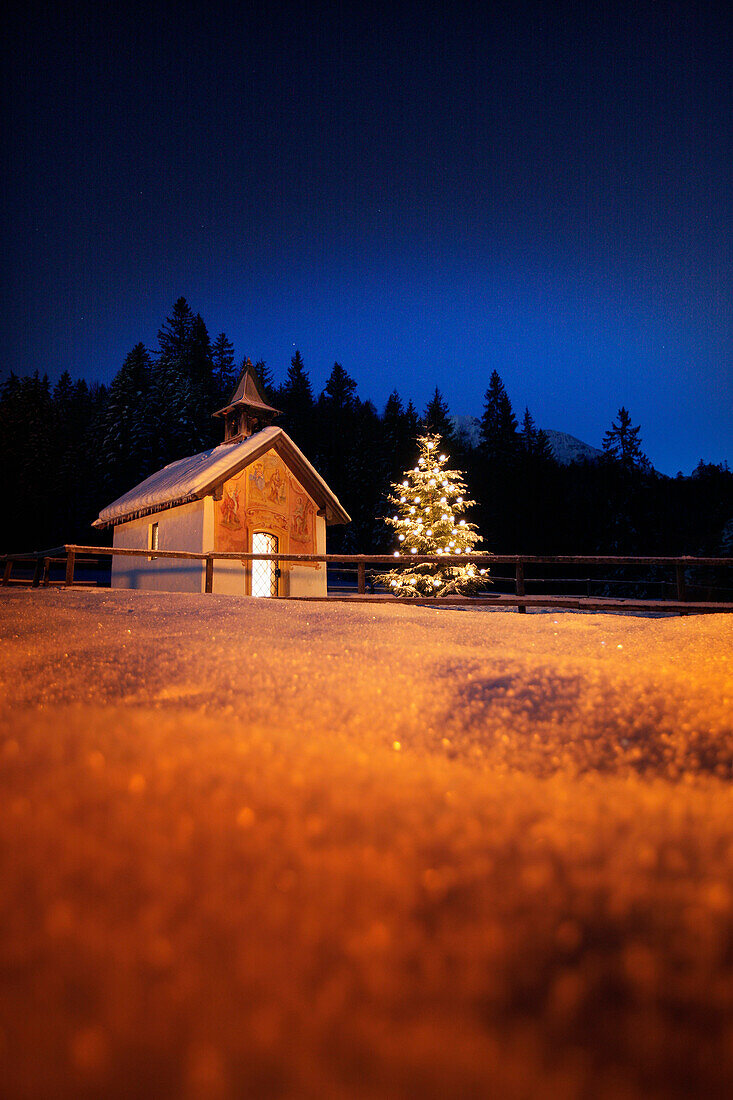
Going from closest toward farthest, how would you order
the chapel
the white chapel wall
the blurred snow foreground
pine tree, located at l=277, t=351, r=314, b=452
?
the blurred snow foreground → the white chapel wall → the chapel → pine tree, located at l=277, t=351, r=314, b=452

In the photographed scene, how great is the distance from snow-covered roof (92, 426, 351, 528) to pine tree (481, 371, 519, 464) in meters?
38.7

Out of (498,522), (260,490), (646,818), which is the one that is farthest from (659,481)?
(646,818)

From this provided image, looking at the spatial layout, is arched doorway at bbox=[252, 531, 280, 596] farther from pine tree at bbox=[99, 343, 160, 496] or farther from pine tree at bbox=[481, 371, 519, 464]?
pine tree at bbox=[481, 371, 519, 464]

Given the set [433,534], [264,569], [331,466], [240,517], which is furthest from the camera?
[331,466]

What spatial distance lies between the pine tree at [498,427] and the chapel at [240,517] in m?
39.0

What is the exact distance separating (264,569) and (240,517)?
182cm

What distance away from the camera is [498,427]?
56625mm

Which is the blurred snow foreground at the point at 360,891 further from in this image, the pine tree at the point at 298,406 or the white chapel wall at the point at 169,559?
the pine tree at the point at 298,406

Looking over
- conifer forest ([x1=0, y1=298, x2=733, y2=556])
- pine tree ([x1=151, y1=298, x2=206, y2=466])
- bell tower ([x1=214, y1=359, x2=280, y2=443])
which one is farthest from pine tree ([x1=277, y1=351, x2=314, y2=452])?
bell tower ([x1=214, y1=359, x2=280, y2=443])

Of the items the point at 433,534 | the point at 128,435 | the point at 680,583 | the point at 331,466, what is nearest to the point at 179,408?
the point at 128,435

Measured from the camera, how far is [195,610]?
21.5 feet

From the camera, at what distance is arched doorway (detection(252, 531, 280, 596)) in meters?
16.6

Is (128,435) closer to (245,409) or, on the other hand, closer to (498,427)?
(245,409)

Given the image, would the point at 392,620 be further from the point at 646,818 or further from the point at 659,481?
the point at 659,481
